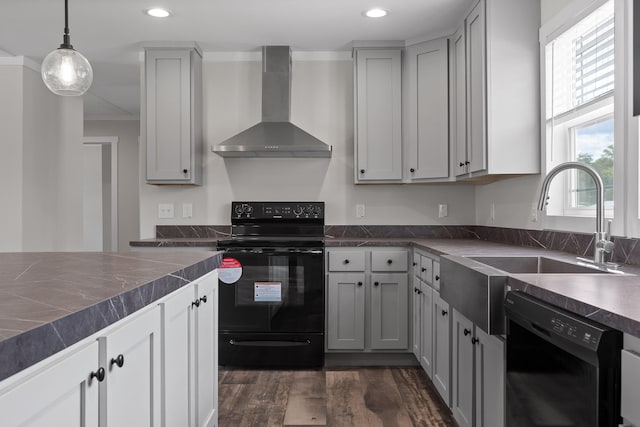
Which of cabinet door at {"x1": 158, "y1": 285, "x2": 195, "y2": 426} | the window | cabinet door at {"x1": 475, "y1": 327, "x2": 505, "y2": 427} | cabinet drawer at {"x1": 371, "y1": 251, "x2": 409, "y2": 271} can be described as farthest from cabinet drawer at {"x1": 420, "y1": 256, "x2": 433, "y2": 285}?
cabinet door at {"x1": 158, "y1": 285, "x2": 195, "y2": 426}

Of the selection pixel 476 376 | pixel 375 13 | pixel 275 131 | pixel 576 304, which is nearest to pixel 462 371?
pixel 476 376

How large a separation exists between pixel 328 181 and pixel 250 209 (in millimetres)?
674

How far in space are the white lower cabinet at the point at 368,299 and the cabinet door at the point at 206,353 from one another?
4.64ft

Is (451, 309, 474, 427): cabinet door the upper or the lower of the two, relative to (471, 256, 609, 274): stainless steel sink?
lower

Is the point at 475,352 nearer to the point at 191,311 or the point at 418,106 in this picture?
the point at 191,311

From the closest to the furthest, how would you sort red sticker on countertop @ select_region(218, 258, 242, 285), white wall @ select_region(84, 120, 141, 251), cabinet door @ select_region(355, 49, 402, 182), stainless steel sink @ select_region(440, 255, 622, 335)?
stainless steel sink @ select_region(440, 255, 622, 335) → red sticker on countertop @ select_region(218, 258, 242, 285) → cabinet door @ select_region(355, 49, 402, 182) → white wall @ select_region(84, 120, 141, 251)

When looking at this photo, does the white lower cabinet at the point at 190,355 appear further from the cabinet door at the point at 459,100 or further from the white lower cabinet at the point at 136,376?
the cabinet door at the point at 459,100

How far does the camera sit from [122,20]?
317cm

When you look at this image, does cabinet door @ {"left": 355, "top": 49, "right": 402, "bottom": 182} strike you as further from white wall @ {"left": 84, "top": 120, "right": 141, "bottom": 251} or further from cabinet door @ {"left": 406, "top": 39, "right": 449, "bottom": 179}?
white wall @ {"left": 84, "top": 120, "right": 141, "bottom": 251}

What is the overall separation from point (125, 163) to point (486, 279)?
5.85 metres

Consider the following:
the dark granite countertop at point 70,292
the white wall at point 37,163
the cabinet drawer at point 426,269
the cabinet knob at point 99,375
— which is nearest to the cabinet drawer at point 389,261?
the cabinet drawer at point 426,269

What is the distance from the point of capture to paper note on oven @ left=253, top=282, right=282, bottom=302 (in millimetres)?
3240

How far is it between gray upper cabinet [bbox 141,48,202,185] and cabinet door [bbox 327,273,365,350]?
4.50 ft

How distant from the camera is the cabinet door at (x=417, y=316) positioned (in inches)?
121
